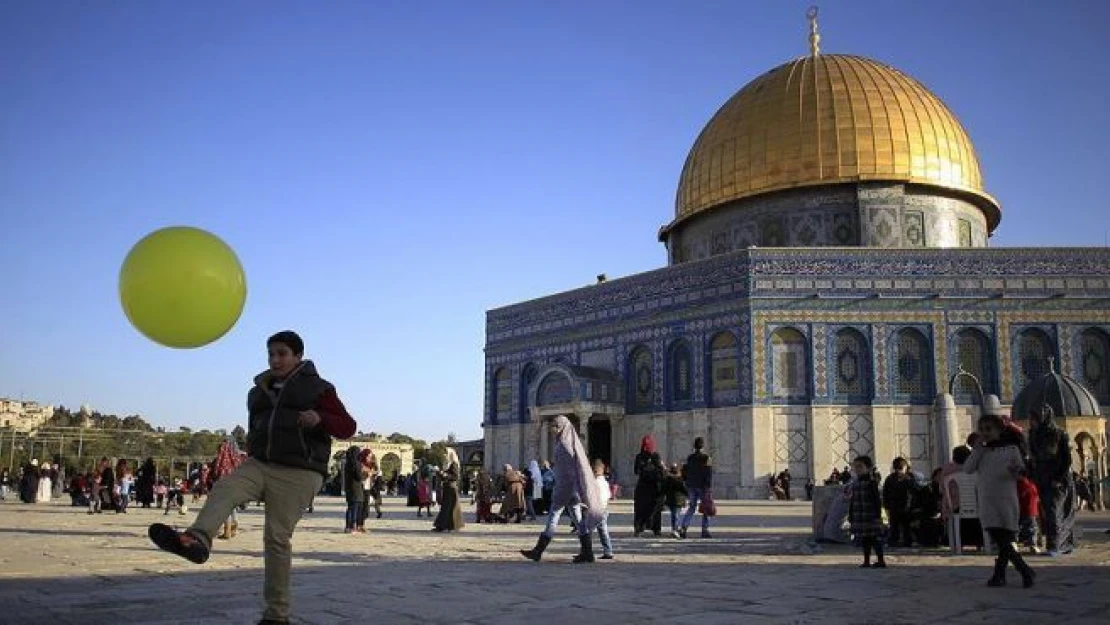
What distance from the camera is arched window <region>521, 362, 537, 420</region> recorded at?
34.0 metres

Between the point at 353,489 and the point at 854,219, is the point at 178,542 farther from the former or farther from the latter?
the point at 854,219

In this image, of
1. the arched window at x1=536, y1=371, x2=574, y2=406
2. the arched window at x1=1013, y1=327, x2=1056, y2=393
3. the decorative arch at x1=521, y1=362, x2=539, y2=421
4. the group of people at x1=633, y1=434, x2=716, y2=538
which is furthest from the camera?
the decorative arch at x1=521, y1=362, x2=539, y2=421

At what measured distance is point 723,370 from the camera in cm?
2819

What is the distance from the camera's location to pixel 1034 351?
88.2 feet

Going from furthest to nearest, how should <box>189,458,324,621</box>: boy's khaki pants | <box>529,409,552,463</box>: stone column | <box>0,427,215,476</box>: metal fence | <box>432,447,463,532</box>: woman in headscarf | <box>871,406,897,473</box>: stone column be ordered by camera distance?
<box>0,427,215,476</box>: metal fence, <box>529,409,552,463</box>: stone column, <box>871,406,897,473</box>: stone column, <box>432,447,463,532</box>: woman in headscarf, <box>189,458,324,621</box>: boy's khaki pants

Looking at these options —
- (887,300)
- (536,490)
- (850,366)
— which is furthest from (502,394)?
(536,490)

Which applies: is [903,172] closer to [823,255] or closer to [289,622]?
[823,255]

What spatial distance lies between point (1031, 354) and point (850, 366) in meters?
5.08

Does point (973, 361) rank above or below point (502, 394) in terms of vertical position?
above

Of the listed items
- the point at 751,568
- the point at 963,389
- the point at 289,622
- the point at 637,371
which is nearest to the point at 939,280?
the point at 963,389

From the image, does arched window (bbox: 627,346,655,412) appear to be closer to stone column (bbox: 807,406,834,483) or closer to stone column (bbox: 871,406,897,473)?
stone column (bbox: 807,406,834,483)

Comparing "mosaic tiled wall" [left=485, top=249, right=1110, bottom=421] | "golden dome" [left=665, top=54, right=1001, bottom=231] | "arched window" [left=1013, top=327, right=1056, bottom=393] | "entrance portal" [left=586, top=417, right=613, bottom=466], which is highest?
"golden dome" [left=665, top=54, right=1001, bottom=231]

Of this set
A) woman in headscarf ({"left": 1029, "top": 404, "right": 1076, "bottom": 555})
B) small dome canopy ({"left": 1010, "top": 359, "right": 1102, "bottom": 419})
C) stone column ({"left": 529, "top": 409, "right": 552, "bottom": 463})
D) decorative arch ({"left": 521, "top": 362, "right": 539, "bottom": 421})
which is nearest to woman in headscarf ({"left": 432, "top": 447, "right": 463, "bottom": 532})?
woman in headscarf ({"left": 1029, "top": 404, "right": 1076, "bottom": 555})

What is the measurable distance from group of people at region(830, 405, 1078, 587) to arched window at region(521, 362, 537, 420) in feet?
76.9
